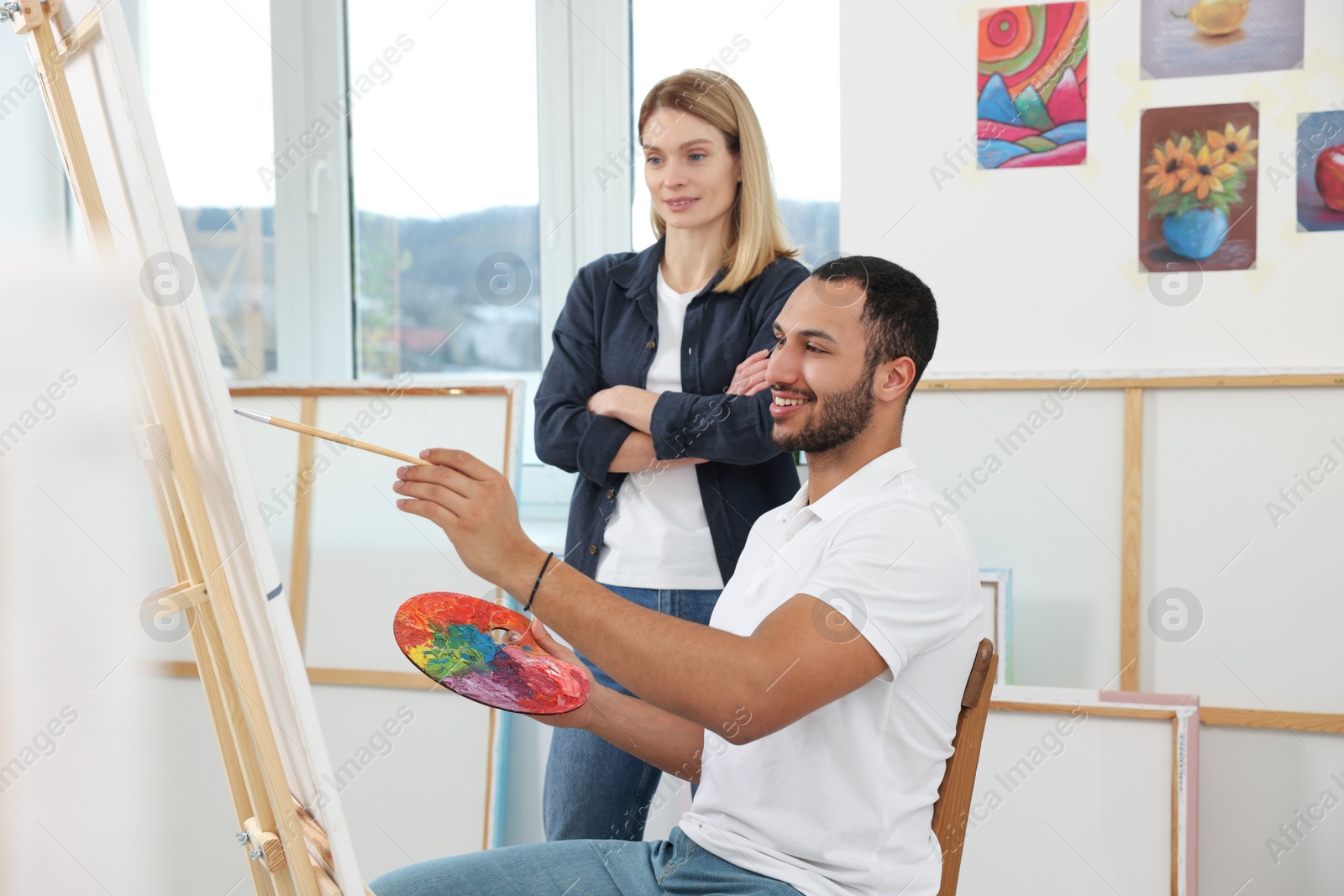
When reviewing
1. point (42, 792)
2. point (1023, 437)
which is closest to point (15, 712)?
point (42, 792)

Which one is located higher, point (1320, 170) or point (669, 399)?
point (1320, 170)

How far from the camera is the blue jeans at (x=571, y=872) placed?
1.15 metres

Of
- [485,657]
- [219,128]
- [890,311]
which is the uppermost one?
[219,128]

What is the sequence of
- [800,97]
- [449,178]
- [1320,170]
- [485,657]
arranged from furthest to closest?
[449,178], [800,97], [1320,170], [485,657]

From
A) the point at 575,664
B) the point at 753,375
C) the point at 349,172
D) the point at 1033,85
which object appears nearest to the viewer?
the point at 575,664

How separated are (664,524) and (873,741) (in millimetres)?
639

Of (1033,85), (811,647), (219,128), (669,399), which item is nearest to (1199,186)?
(1033,85)

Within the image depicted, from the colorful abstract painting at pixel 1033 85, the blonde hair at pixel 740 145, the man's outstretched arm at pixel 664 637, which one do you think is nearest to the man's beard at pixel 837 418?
the man's outstretched arm at pixel 664 637

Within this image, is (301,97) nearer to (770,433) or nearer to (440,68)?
(440,68)

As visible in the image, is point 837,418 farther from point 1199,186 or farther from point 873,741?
point 1199,186

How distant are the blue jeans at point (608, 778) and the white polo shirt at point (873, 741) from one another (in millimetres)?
472

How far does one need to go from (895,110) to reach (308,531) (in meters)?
1.52

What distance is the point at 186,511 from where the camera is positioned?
30.3 inches

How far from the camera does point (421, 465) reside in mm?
1021
